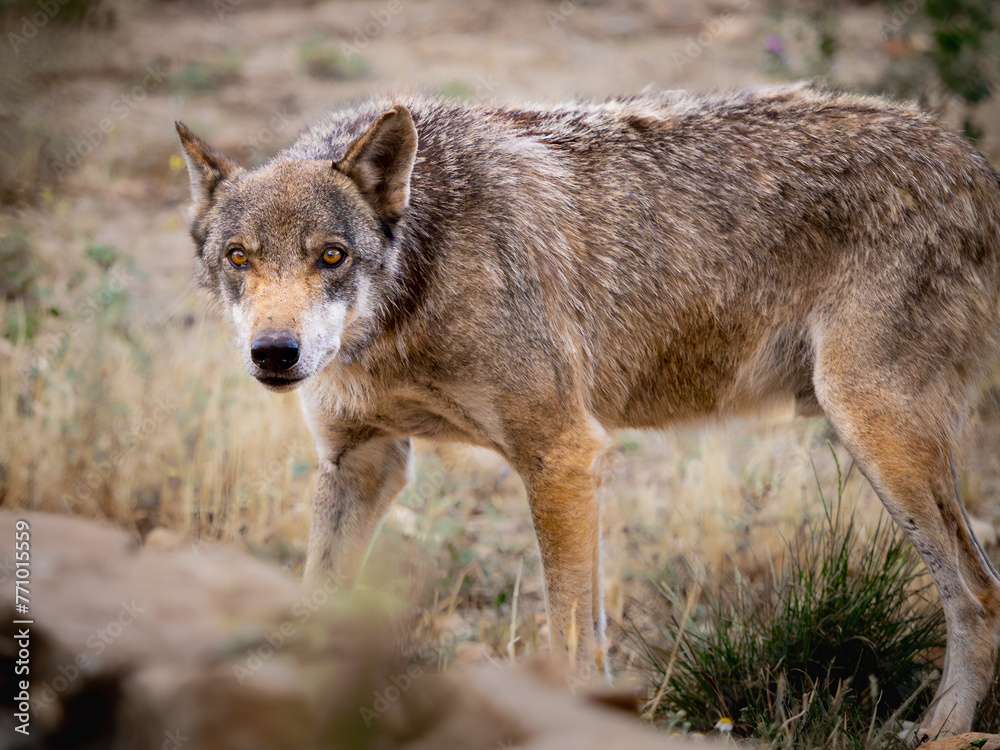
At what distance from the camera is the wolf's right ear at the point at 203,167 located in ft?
13.3

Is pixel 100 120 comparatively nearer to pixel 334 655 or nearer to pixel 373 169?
pixel 373 169

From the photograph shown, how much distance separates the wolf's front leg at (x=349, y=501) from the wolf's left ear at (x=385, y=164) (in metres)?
1.27

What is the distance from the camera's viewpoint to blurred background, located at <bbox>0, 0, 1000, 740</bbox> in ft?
17.5

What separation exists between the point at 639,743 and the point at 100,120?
11.9m

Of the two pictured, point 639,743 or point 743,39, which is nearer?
point 639,743

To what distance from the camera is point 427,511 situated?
221 inches

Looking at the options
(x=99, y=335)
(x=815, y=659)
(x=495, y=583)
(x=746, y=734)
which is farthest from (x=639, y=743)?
(x=99, y=335)
